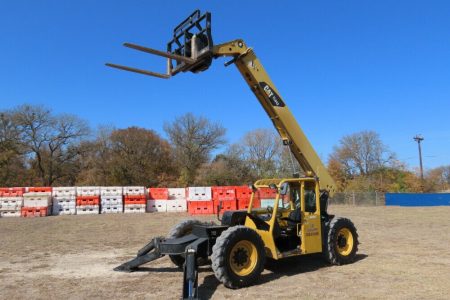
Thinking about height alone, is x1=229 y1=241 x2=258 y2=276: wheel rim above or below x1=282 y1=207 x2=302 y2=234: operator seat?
below

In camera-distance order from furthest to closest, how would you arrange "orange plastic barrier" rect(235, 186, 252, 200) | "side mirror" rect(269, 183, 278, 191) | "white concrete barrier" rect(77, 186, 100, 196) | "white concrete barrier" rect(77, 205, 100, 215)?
1. "orange plastic barrier" rect(235, 186, 252, 200)
2. "white concrete barrier" rect(77, 186, 100, 196)
3. "white concrete barrier" rect(77, 205, 100, 215)
4. "side mirror" rect(269, 183, 278, 191)

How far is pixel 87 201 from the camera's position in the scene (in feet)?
97.1

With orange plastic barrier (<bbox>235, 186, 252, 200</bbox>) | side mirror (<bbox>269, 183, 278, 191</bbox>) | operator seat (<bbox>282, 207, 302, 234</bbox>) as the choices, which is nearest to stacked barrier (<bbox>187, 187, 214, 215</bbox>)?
orange plastic barrier (<bbox>235, 186, 252, 200</bbox>)

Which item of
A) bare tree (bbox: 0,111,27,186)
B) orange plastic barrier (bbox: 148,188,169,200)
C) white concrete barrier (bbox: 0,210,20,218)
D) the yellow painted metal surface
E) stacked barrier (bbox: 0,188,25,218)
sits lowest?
white concrete barrier (bbox: 0,210,20,218)

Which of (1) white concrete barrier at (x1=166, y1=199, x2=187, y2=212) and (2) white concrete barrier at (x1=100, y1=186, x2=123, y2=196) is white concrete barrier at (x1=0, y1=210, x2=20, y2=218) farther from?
(1) white concrete barrier at (x1=166, y1=199, x2=187, y2=212)

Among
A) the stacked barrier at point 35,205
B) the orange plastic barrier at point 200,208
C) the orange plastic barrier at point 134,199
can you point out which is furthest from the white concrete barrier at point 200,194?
the stacked barrier at point 35,205

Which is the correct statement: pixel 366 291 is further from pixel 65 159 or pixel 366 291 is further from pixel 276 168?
pixel 65 159

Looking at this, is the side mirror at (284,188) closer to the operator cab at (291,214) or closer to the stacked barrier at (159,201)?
the operator cab at (291,214)

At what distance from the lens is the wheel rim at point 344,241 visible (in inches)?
396

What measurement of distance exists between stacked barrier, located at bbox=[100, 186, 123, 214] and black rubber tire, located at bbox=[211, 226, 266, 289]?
23.8 meters

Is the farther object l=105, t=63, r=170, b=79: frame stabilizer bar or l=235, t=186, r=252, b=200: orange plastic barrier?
l=235, t=186, r=252, b=200: orange plastic barrier

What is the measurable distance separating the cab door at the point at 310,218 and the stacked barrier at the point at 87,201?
74.8 feet

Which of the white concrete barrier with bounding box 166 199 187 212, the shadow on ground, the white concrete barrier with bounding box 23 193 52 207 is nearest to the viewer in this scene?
the shadow on ground

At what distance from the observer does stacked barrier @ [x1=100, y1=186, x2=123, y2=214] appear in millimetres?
30234
